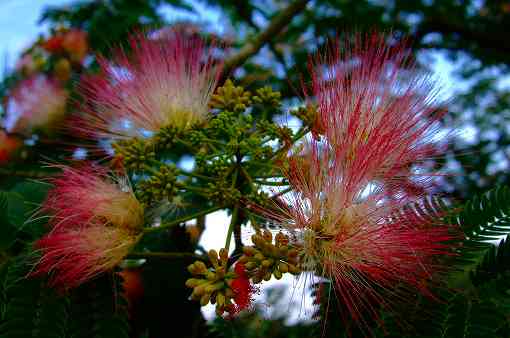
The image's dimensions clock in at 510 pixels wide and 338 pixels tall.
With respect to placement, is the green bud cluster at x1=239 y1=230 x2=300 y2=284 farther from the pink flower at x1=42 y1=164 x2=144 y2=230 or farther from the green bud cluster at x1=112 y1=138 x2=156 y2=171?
the green bud cluster at x1=112 y1=138 x2=156 y2=171

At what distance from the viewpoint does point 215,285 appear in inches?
55.8

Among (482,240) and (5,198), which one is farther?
(5,198)

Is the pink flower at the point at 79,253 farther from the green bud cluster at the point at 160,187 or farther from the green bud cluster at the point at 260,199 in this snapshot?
the green bud cluster at the point at 260,199

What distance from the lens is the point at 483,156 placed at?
14.0 ft

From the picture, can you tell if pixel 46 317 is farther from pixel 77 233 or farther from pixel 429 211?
pixel 429 211

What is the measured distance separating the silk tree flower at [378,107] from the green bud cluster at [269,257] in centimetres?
31

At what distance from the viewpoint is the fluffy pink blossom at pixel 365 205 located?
144 cm

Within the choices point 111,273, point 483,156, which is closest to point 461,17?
point 483,156

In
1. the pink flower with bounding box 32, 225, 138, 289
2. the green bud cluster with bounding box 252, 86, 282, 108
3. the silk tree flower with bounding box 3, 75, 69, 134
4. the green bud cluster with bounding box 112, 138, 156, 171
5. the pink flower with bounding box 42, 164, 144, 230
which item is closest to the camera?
the pink flower with bounding box 32, 225, 138, 289

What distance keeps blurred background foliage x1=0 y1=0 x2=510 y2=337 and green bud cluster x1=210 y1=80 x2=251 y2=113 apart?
0.21m

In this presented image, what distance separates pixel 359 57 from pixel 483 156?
301 centimetres

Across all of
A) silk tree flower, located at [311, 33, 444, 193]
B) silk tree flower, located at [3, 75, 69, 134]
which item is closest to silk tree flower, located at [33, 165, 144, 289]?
silk tree flower, located at [311, 33, 444, 193]

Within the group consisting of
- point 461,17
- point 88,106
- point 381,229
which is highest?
point 461,17

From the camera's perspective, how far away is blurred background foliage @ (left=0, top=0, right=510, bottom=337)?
1.73 metres
